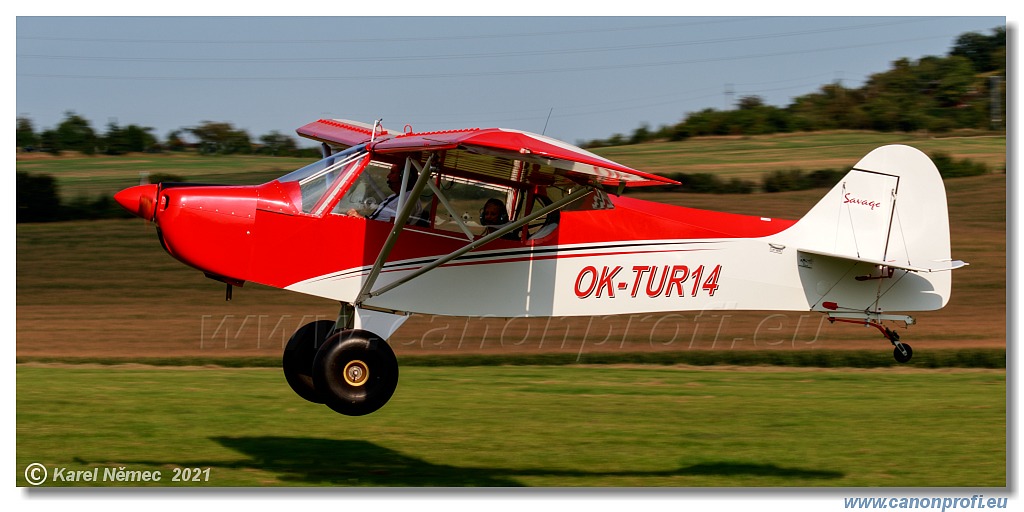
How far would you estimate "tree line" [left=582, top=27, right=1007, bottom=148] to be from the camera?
26562 millimetres

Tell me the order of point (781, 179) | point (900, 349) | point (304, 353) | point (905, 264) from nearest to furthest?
point (304, 353)
point (905, 264)
point (900, 349)
point (781, 179)

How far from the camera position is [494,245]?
8.81 meters

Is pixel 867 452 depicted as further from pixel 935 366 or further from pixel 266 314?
pixel 266 314

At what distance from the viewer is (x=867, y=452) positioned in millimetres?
12602

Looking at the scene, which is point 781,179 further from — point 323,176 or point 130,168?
point 323,176

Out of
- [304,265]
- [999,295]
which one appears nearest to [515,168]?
[304,265]

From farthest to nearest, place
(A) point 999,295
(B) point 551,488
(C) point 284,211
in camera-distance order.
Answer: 1. (A) point 999,295
2. (B) point 551,488
3. (C) point 284,211

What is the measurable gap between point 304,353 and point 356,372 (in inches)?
49.2

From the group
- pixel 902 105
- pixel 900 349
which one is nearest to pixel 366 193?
pixel 900 349

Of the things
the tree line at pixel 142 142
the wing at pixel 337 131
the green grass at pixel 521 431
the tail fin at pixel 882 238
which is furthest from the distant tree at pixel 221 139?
the tail fin at pixel 882 238

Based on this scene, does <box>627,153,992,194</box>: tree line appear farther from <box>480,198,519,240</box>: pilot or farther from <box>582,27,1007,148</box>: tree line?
<box>480,198,519,240</box>: pilot

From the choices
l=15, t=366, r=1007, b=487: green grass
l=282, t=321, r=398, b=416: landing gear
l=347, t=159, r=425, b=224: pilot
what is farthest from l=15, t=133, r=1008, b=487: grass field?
l=347, t=159, r=425, b=224: pilot

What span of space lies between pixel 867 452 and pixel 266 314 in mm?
12497

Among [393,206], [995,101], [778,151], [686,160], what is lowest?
[393,206]
